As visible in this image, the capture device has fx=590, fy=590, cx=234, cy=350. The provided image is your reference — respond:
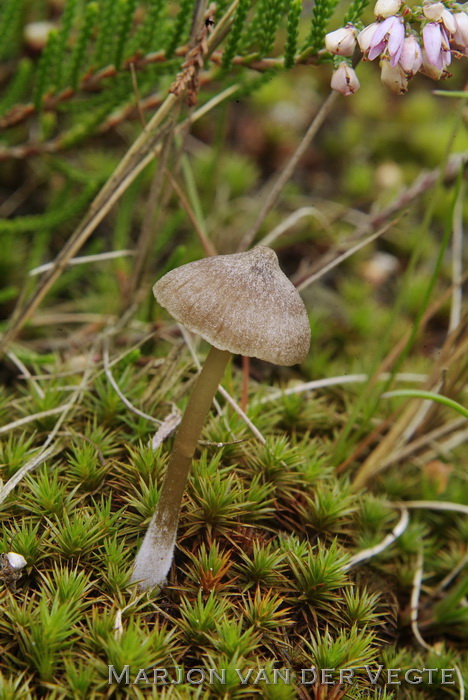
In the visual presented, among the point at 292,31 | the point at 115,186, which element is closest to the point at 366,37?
the point at 292,31

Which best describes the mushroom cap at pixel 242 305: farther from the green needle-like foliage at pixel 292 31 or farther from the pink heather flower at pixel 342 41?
the green needle-like foliage at pixel 292 31

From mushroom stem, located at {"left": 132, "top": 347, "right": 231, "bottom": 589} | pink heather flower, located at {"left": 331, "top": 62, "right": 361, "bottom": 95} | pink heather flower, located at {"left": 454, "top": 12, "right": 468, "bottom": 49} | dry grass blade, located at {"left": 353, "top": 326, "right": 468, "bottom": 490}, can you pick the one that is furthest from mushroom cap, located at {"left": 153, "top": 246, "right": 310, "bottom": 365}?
dry grass blade, located at {"left": 353, "top": 326, "right": 468, "bottom": 490}

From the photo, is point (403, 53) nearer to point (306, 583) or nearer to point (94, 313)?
point (306, 583)

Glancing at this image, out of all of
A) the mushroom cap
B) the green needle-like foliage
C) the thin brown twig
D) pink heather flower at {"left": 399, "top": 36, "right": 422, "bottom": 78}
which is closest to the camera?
the mushroom cap

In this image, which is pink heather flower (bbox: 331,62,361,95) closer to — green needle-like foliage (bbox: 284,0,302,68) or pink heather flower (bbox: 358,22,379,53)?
pink heather flower (bbox: 358,22,379,53)

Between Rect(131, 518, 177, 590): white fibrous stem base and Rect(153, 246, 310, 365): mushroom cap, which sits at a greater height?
Rect(153, 246, 310, 365): mushroom cap

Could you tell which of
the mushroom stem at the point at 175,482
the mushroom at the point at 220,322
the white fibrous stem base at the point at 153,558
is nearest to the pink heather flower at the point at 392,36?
the mushroom at the point at 220,322

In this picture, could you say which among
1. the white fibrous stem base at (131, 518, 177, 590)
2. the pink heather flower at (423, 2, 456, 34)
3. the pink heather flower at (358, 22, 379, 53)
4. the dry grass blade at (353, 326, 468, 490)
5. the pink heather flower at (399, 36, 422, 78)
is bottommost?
the dry grass blade at (353, 326, 468, 490)
